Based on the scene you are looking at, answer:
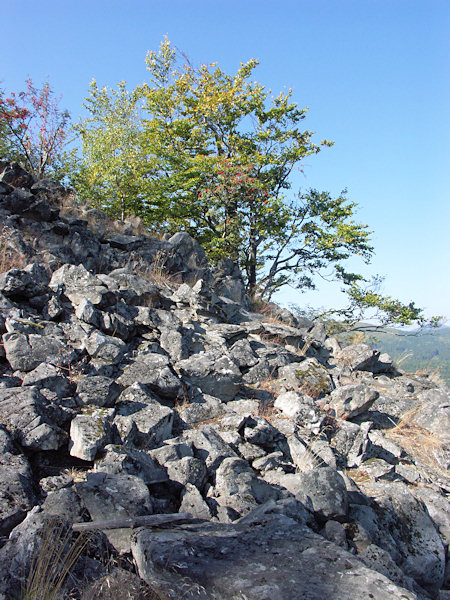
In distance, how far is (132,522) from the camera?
364 centimetres

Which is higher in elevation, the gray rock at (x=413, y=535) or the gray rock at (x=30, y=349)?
the gray rock at (x=30, y=349)

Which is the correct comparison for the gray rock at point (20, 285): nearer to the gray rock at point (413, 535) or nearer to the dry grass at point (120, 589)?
the dry grass at point (120, 589)

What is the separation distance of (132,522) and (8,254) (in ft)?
22.9

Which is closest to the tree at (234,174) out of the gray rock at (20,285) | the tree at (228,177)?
the tree at (228,177)

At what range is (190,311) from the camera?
9.88 m

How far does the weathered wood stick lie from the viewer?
3502 mm

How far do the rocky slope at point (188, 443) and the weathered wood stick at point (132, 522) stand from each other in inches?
1.1

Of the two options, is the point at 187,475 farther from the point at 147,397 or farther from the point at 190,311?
the point at 190,311

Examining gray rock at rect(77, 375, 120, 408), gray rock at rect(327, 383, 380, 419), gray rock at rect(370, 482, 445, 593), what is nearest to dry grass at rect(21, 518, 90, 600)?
gray rock at rect(77, 375, 120, 408)

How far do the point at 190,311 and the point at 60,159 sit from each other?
930cm

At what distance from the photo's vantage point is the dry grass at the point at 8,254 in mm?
8469

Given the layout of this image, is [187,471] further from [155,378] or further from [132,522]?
[155,378]

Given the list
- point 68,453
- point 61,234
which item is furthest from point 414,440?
point 61,234

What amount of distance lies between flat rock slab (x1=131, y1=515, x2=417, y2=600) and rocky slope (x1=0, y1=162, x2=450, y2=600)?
0.01 m
